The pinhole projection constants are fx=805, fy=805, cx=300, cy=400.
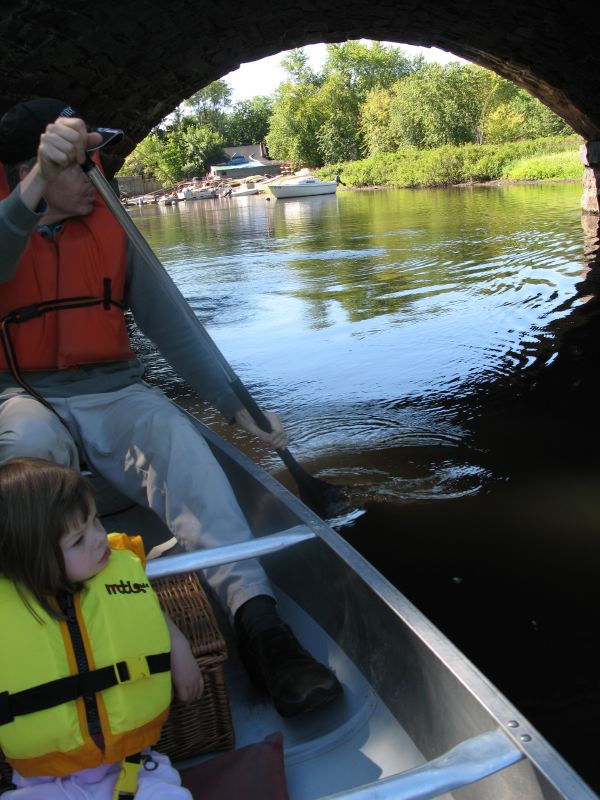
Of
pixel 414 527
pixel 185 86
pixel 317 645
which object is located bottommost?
pixel 414 527

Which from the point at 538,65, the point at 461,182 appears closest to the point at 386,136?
the point at 461,182

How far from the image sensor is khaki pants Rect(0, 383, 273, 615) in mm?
2068

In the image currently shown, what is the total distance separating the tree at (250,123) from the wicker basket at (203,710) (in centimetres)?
9049

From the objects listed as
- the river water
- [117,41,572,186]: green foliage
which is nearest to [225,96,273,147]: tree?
[117,41,572,186]: green foliage

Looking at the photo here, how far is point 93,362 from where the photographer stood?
2420 mm

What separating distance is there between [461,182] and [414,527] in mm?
33419

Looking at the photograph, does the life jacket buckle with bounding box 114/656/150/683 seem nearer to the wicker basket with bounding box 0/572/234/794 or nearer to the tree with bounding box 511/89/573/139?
the wicker basket with bounding box 0/572/234/794

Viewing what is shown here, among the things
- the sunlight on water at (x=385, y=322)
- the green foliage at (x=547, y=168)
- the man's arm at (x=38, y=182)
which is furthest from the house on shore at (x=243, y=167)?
the man's arm at (x=38, y=182)

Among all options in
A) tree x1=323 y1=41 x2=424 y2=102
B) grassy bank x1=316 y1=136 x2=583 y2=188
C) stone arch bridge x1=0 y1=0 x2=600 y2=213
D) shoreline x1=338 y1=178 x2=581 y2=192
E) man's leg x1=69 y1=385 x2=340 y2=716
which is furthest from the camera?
tree x1=323 y1=41 x2=424 y2=102

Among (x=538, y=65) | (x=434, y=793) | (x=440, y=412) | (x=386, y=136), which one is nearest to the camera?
(x=434, y=793)

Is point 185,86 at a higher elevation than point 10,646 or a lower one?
higher

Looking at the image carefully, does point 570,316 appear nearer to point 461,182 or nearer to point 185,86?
A: point 185,86

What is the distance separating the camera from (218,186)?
6022 cm

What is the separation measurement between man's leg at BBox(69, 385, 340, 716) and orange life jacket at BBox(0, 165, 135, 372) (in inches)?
6.3
